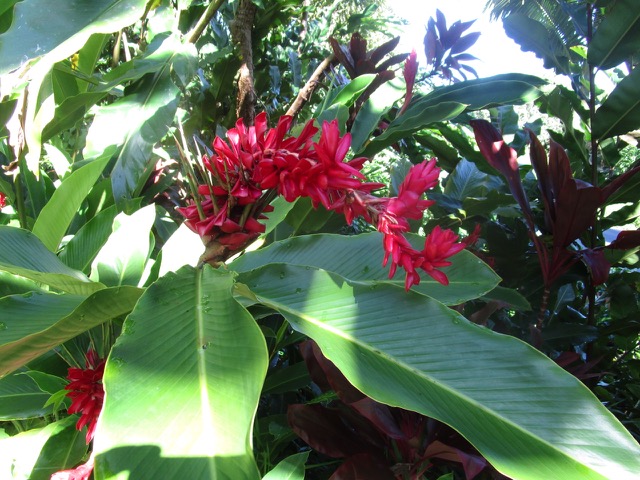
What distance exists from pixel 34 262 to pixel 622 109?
4.81 ft

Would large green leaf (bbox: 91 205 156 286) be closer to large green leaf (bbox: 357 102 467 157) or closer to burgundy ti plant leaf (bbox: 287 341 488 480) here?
burgundy ti plant leaf (bbox: 287 341 488 480)

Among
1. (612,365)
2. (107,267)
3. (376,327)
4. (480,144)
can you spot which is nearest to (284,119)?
(376,327)

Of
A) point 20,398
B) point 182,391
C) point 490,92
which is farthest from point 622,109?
point 20,398

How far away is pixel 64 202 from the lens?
37.6 inches

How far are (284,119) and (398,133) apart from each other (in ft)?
1.61

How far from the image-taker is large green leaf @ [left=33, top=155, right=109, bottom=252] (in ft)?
2.95

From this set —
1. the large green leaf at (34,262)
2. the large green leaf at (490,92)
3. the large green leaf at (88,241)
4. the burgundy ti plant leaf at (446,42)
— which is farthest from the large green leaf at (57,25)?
the burgundy ti plant leaf at (446,42)

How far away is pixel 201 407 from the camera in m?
0.47

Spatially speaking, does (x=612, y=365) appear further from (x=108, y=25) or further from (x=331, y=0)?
(x=331, y=0)

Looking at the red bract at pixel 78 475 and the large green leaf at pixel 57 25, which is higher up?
the large green leaf at pixel 57 25

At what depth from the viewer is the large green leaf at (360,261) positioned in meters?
0.83

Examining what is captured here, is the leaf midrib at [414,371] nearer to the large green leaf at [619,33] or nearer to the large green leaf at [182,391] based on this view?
the large green leaf at [182,391]

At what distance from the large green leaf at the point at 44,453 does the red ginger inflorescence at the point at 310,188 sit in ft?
1.63

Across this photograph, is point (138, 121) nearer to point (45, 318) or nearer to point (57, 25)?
point (57, 25)
